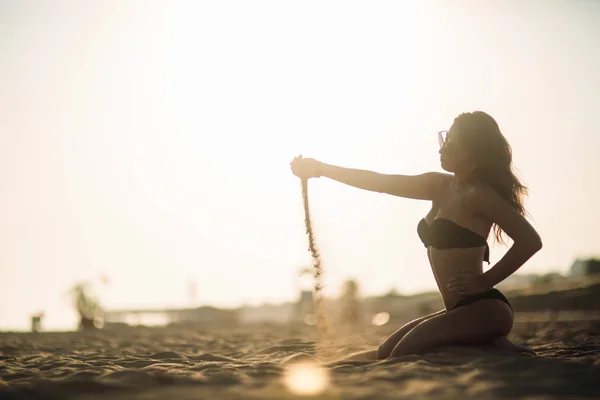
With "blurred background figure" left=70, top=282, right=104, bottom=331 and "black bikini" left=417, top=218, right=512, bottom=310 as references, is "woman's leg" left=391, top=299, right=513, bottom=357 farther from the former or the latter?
"blurred background figure" left=70, top=282, right=104, bottom=331

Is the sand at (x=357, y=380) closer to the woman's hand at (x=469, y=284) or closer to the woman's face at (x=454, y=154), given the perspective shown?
the woman's hand at (x=469, y=284)

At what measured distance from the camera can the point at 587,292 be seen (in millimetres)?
28703

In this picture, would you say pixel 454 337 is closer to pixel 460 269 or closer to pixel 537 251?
pixel 460 269

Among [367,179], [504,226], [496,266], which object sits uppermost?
[367,179]

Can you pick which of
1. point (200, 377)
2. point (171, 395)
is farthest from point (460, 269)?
point (171, 395)

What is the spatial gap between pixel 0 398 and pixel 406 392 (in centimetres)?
227

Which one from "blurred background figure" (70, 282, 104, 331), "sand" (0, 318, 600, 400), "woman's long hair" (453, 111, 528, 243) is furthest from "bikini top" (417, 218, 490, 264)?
"blurred background figure" (70, 282, 104, 331)

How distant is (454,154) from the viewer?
490 centimetres

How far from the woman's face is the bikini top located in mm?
427

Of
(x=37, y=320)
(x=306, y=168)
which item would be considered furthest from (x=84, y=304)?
(x=306, y=168)

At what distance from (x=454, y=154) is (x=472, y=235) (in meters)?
0.64

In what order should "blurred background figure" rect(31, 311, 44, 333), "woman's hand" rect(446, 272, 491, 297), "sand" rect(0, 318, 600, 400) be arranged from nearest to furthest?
"sand" rect(0, 318, 600, 400), "woman's hand" rect(446, 272, 491, 297), "blurred background figure" rect(31, 311, 44, 333)

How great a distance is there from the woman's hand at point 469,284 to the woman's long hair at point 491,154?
0.64 metres

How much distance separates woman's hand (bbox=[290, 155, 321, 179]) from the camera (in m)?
5.34
